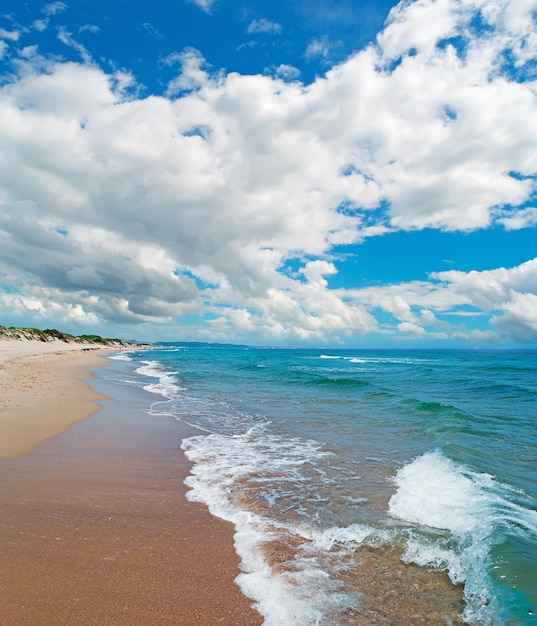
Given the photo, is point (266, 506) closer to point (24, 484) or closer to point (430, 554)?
point (430, 554)

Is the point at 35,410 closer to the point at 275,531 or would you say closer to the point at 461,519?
the point at 275,531

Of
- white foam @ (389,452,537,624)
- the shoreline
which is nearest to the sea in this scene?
white foam @ (389,452,537,624)

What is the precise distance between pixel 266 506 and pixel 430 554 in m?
2.71

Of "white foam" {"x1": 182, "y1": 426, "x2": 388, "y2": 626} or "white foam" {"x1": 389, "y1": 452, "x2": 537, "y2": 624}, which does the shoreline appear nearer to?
"white foam" {"x1": 182, "y1": 426, "x2": 388, "y2": 626}

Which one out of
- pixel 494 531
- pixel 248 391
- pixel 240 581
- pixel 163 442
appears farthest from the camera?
Result: pixel 248 391

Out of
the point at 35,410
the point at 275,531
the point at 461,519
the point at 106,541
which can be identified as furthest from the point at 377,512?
the point at 35,410

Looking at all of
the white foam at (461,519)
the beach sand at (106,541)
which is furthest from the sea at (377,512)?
the beach sand at (106,541)

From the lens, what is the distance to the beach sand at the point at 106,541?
3.63 meters

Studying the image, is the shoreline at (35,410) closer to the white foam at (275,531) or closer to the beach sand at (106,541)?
the beach sand at (106,541)

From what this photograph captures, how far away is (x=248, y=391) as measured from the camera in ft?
79.6

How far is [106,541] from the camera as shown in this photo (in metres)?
4.85

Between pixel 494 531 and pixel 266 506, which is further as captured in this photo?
pixel 266 506

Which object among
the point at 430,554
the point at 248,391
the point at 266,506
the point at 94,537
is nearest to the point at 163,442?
the point at 266,506

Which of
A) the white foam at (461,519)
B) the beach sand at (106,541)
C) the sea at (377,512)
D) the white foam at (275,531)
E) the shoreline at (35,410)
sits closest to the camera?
the beach sand at (106,541)
